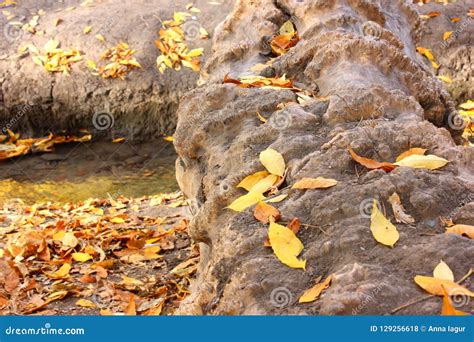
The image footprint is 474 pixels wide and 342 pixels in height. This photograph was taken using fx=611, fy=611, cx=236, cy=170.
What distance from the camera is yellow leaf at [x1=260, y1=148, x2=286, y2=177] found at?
2.02 metres

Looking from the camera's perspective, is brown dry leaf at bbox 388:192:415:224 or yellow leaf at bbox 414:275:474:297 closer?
yellow leaf at bbox 414:275:474:297

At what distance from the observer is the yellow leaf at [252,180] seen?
80.4 inches

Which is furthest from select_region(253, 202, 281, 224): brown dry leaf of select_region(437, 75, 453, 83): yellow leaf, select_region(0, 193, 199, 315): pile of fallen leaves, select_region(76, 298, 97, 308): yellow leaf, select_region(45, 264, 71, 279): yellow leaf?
select_region(437, 75, 453, 83): yellow leaf

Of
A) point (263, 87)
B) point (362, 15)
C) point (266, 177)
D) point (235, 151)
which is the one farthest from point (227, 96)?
point (362, 15)

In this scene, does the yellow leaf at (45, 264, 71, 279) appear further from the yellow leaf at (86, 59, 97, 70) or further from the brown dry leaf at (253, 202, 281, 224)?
the yellow leaf at (86, 59, 97, 70)

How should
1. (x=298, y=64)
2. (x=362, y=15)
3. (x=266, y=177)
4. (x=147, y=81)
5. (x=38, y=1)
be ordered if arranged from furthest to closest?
(x=38, y=1) < (x=147, y=81) < (x=362, y=15) < (x=298, y=64) < (x=266, y=177)

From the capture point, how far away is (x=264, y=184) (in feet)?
6.58

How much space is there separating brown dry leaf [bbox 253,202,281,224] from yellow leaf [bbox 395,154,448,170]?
0.40 m

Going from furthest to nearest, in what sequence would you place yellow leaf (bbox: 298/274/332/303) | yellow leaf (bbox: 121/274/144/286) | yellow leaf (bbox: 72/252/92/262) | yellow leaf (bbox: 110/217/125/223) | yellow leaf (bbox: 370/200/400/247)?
yellow leaf (bbox: 110/217/125/223)
yellow leaf (bbox: 72/252/92/262)
yellow leaf (bbox: 121/274/144/286)
yellow leaf (bbox: 370/200/400/247)
yellow leaf (bbox: 298/274/332/303)

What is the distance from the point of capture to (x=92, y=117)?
21.4 feet

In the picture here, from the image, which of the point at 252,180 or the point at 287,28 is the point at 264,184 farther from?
the point at 287,28

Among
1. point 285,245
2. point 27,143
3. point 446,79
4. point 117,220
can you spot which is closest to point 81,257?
point 117,220

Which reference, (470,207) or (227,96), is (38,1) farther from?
(470,207)

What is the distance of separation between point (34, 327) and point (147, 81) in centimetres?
509
